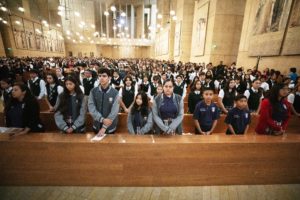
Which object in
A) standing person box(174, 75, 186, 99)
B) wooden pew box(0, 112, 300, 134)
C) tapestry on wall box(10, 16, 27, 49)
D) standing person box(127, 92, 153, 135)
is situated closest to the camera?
standing person box(127, 92, 153, 135)

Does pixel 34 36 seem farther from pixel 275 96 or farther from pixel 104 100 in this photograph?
pixel 275 96

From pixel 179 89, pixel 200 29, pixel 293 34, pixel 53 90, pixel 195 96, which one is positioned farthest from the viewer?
pixel 200 29

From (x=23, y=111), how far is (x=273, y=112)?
13.7ft

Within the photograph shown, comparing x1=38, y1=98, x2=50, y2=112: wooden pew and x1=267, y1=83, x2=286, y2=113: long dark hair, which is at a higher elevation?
x1=267, y1=83, x2=286, y2=113: long dark hair

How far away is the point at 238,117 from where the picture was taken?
3.23m

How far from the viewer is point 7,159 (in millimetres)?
2363

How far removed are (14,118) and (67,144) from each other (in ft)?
3.88

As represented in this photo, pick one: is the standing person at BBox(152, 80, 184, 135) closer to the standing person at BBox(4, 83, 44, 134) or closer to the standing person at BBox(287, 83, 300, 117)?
the standing person at BBox(4, 83, 44, 134)

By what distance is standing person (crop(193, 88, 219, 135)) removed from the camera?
3.33m

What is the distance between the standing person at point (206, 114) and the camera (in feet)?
10.9

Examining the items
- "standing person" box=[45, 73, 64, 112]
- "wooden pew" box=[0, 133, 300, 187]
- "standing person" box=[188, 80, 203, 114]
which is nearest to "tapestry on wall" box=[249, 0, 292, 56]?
"standing person" box=[188, 80, 203, 114]

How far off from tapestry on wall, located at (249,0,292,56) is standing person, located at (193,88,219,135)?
6.88 m

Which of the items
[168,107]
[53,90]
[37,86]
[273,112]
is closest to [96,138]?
[168,107]

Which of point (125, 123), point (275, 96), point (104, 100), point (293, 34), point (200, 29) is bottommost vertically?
point (125, 123)
